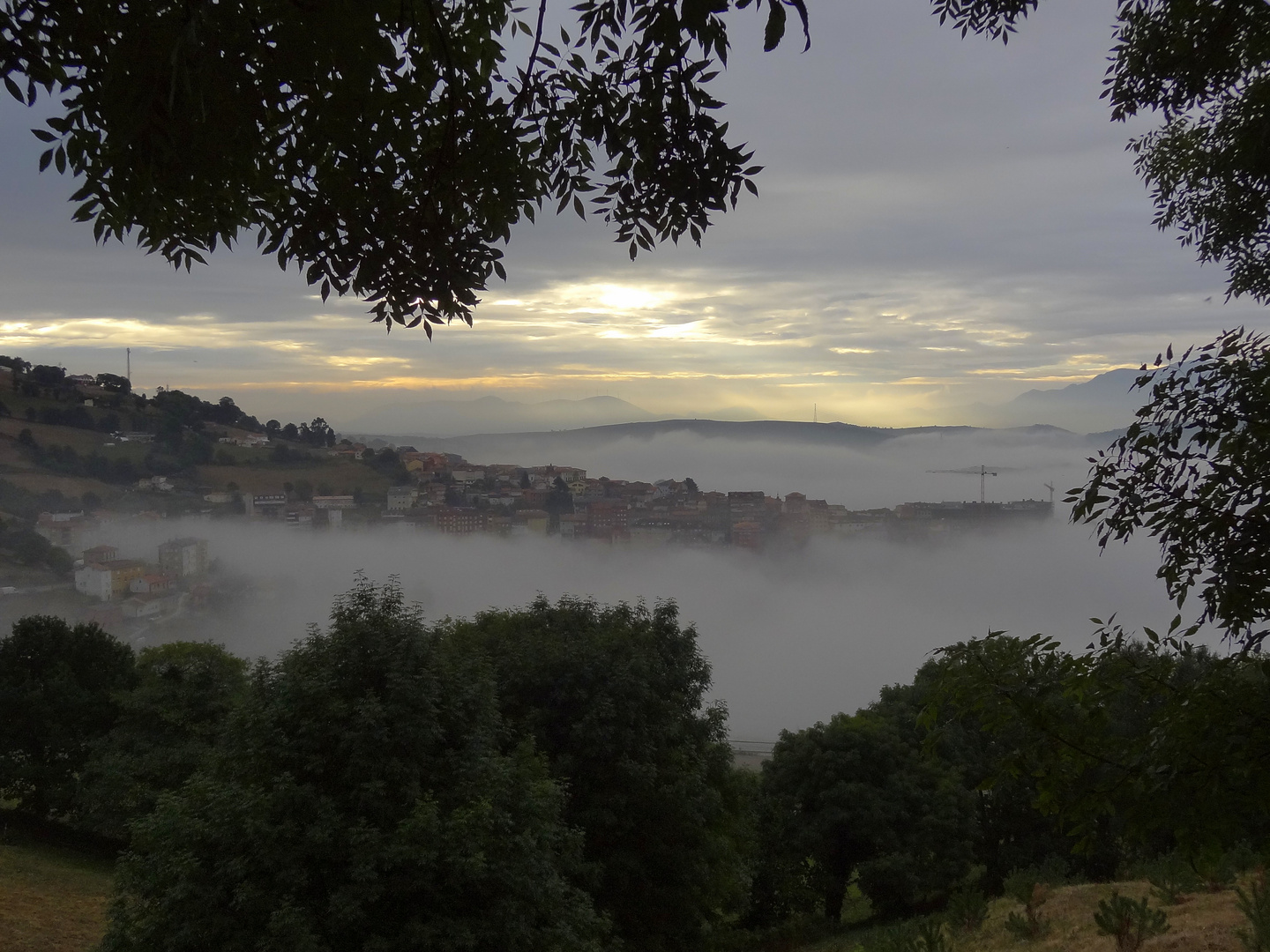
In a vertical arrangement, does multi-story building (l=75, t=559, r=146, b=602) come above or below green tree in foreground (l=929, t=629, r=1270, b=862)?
below

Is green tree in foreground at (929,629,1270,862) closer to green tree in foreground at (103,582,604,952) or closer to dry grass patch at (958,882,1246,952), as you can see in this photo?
dry grass patch at (958,882,1246,952)

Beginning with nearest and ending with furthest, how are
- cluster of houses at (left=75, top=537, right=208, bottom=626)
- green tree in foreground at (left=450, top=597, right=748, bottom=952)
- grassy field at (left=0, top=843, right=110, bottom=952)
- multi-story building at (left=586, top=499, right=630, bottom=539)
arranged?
grassy field at (left=0, top=843, right=110, bottom=952) < green tree in foreground at (left=450, top=597, right=748, bottom=952) < cluster of houses at (left=75, top=537, right=208, bottom=626) < multi-story building at (left=586, top=499, right=630, bottom=539)

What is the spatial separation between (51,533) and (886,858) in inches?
3765

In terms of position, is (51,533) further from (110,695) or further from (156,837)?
(156,837)

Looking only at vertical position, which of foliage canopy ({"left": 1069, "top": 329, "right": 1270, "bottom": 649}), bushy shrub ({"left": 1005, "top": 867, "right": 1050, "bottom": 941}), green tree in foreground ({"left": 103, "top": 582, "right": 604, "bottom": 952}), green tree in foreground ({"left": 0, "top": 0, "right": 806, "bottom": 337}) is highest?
green tree in foreground ({"left": 0, "top": 0, "right": 806, "bottom": 337})

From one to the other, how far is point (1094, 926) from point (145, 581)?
9669 cm

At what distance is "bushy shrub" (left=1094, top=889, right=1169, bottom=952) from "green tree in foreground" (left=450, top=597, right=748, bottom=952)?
7431 millimetres

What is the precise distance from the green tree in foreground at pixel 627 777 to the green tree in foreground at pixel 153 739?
10.7 m

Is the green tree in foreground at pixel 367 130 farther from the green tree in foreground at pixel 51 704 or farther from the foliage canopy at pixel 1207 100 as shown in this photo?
the green tree in foreground at pixel 51 704

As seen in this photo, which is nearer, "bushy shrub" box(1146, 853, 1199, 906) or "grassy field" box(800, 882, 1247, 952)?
"grassy field" box(800, 882, 1247, 952)

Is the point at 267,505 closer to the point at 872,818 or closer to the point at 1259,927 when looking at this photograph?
the point at 872,818

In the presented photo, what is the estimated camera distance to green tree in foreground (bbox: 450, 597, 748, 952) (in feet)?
46.0

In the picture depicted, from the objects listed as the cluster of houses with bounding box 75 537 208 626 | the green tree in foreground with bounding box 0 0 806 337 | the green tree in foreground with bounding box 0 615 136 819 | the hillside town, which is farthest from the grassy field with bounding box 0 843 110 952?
the hillside town

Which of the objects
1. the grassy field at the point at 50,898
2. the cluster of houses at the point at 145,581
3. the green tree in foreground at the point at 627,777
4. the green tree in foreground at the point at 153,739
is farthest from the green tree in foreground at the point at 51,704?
the cluster of houses at the point at 145,581
